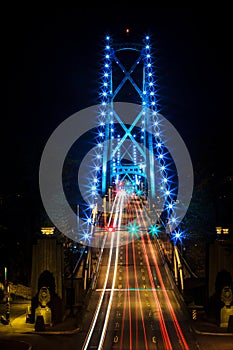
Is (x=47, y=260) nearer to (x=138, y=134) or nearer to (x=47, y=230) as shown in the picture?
(x=47, y=230)

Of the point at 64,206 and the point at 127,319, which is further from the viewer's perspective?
the point at 64,206

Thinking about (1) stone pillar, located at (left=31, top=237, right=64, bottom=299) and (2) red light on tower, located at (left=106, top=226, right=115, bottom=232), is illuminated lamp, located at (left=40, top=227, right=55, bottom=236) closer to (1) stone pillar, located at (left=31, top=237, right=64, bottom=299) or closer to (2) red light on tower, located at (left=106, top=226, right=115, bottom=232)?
(1) stone pillar, located at (left=31, top=237, right=64, bottom=299)

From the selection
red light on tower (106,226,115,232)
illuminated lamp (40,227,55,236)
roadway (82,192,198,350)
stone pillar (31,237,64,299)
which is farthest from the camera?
red light on tower (106,226,115,232)

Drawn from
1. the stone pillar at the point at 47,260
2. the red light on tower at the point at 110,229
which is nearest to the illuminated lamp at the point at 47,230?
the stone pillar at the point at 47,260

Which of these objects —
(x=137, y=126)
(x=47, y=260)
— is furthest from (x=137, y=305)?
(x=137, y=126)

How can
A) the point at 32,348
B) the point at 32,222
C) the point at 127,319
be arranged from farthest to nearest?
1. the point at 32,222
2. the point at 127,319
3. the point at 32,348

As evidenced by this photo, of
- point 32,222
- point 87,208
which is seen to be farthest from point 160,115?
point 32,222

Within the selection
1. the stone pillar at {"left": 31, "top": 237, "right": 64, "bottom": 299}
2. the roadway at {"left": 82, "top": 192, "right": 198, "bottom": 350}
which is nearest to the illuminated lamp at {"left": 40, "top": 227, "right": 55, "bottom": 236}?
the stone pillar at {"left": 31, "top": 237, "right": 64, "bottom": 299}

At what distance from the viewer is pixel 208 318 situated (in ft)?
77.9

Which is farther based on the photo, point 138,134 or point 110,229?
point 138,134

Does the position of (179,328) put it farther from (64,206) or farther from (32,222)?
(64,206)

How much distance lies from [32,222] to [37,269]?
11.3 metres

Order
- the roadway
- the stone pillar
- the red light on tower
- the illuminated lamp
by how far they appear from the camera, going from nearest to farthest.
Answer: the roadway, the stone pillar, the illuminated lamp, the red light on tower

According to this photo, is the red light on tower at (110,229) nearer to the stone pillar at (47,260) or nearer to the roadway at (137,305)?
the roadway at (137,305)
